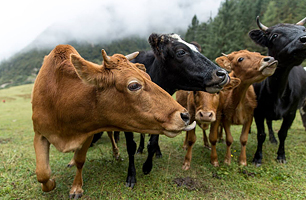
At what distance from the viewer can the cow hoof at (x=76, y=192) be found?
3551 mm

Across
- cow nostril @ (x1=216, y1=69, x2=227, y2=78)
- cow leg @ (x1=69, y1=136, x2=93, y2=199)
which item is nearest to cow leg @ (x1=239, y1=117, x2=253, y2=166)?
cow nostril @ (x1=216, y1=69, x2=227, y2=78)

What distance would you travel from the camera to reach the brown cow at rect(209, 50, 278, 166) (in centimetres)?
452

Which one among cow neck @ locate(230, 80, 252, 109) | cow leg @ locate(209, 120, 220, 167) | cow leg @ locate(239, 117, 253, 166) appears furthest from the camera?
cow leg @ locate(239, 117, 253, 166)

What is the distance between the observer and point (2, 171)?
4.40 m

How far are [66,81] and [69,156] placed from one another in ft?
11.4

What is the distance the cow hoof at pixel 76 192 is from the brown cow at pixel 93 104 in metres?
0.46

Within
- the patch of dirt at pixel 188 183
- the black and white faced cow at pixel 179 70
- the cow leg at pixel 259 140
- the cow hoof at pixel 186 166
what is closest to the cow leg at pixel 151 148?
the black and white faced cow at pixel 179 70

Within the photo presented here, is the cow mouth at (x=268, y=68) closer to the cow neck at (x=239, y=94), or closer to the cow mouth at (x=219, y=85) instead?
the cow neck at (x=239, y=94)

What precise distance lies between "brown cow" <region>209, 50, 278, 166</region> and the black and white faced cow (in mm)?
1578

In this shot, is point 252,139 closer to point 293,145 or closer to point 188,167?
point 293,145

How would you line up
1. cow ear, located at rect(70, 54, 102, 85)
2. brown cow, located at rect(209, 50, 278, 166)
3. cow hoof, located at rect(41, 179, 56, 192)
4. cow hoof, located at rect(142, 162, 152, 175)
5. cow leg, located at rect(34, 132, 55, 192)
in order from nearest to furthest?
cow ear, located at rect(70, 54, 102, 85), cow leg, located at rect(34, 132, 55, 192), cow hoof, located at rect(41, 179, 56, 192), cow hoof, located at rect(142, 162, 152, 175), brown cow, located at rect(209, 50, 278, 166)

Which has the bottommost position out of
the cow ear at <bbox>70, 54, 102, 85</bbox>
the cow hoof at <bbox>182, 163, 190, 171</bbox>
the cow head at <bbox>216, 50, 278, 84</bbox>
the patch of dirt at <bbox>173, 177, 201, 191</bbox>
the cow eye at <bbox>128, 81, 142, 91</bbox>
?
the cow hoof at <bbox>182, 163, 190, 171</bbox>

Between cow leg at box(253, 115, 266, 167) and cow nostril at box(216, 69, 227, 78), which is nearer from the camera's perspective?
cow nostril at box(216, 69, 227, 78)

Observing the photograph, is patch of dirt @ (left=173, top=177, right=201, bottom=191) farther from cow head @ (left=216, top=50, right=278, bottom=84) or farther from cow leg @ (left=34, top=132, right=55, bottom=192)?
cow head @ (left=216, top=50, right=278, bottom=84)
